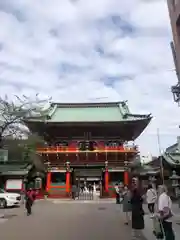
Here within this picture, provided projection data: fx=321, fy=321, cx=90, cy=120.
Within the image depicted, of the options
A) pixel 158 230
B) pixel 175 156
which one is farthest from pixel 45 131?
pixel 158 230

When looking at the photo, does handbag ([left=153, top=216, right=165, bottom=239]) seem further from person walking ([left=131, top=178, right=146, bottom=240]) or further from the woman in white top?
person walking ([left=131, top=178, right=146, bottom=240])

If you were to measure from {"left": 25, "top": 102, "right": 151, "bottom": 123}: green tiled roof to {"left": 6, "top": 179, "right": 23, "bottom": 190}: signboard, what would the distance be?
8.09 meters

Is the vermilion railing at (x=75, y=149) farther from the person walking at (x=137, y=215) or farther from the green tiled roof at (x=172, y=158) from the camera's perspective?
the person walking at (x=137, y=215)

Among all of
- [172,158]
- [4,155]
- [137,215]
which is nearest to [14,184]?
[4,155]

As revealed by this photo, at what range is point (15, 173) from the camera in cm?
3403

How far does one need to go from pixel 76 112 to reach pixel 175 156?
14700 mm

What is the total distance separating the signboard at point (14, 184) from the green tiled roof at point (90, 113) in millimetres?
8085

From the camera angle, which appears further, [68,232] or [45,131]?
[45,131]

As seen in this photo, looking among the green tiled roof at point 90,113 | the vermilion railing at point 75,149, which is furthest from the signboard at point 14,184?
the green tiled roof at point 90,113

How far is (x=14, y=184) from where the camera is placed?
33938 mm

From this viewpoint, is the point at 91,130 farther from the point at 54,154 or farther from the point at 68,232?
the point at 68,232

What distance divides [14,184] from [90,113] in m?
14.8

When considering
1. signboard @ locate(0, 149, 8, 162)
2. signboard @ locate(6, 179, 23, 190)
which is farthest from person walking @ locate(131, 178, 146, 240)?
signboard @ locate(0, 149, 8, 162)

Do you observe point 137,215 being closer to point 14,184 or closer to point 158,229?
point 158,229
